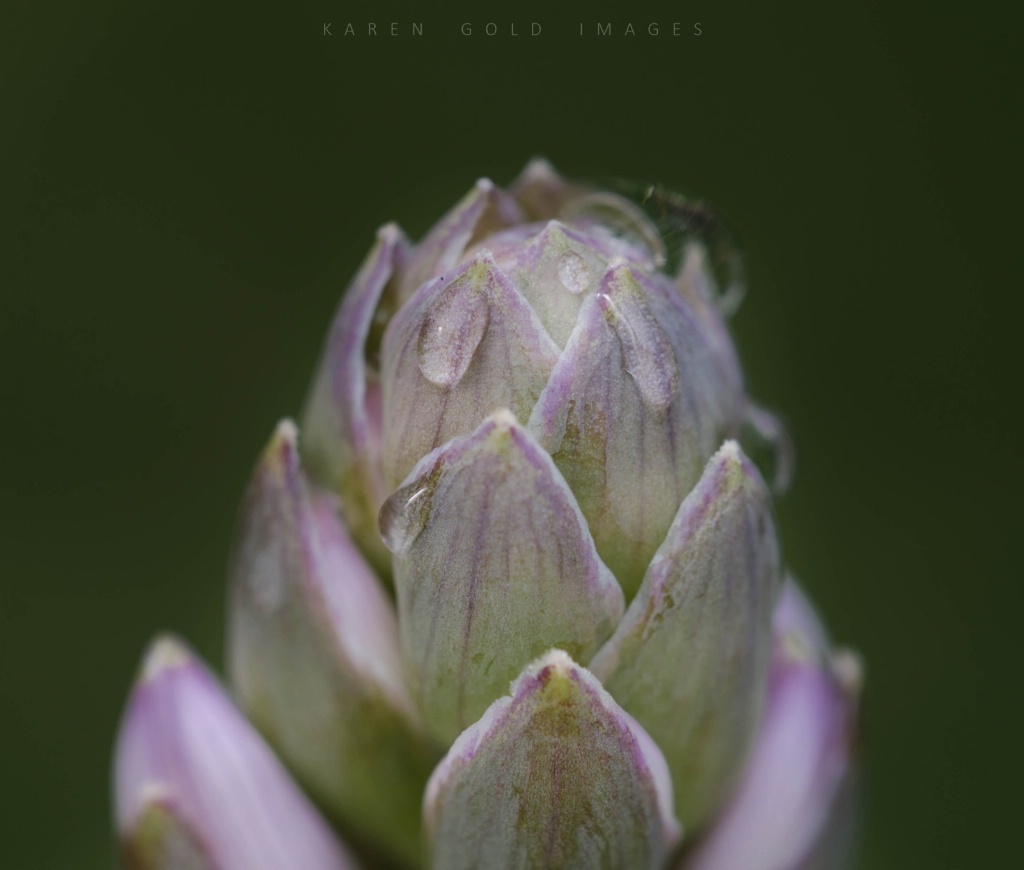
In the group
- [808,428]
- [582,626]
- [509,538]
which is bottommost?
[808,428]

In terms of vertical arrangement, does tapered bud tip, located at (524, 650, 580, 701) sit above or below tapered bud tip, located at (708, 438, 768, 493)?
below

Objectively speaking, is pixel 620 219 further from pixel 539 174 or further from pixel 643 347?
pixel 643 347

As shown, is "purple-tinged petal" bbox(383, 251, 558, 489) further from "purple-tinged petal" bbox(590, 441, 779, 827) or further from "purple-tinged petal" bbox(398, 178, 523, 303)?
"purple-tinged petal" bbox(590, 441, 779, 827)

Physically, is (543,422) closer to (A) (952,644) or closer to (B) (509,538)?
(B) (509,538)

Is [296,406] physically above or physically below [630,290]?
below

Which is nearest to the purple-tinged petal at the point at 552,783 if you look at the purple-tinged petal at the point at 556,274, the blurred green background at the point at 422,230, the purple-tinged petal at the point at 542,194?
the purple-tinged petal at the point at 556,274

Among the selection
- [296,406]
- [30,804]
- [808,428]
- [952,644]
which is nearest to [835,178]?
[808,428]

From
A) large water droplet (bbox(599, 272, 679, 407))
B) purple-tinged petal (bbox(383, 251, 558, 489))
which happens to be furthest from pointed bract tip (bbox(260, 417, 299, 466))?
large water droplet (bbox(599, 272, 679, 407))
